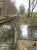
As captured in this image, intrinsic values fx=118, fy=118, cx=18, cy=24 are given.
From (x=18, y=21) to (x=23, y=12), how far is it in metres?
0.12

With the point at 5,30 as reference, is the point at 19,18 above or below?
above

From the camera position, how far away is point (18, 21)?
1402mm

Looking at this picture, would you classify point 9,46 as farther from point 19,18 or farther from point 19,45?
point 19,18

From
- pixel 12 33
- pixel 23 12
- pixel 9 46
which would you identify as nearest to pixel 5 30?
pixel 12 33

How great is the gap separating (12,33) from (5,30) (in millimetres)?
91

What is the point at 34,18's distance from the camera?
1401 millimetres

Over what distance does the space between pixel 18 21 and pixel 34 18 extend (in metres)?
0.19

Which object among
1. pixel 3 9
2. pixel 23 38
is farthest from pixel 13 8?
pixel 23 38

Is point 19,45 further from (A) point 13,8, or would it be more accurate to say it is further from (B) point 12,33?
(A) point 13,8

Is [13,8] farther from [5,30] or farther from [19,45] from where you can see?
[19,45]

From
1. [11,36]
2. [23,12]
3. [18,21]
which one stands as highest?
[23,12]

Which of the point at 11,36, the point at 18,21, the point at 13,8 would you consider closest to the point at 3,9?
the point at 13,8

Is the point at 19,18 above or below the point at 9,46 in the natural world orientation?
above

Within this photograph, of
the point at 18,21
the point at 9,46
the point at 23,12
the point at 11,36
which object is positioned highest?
the point at 23,12
